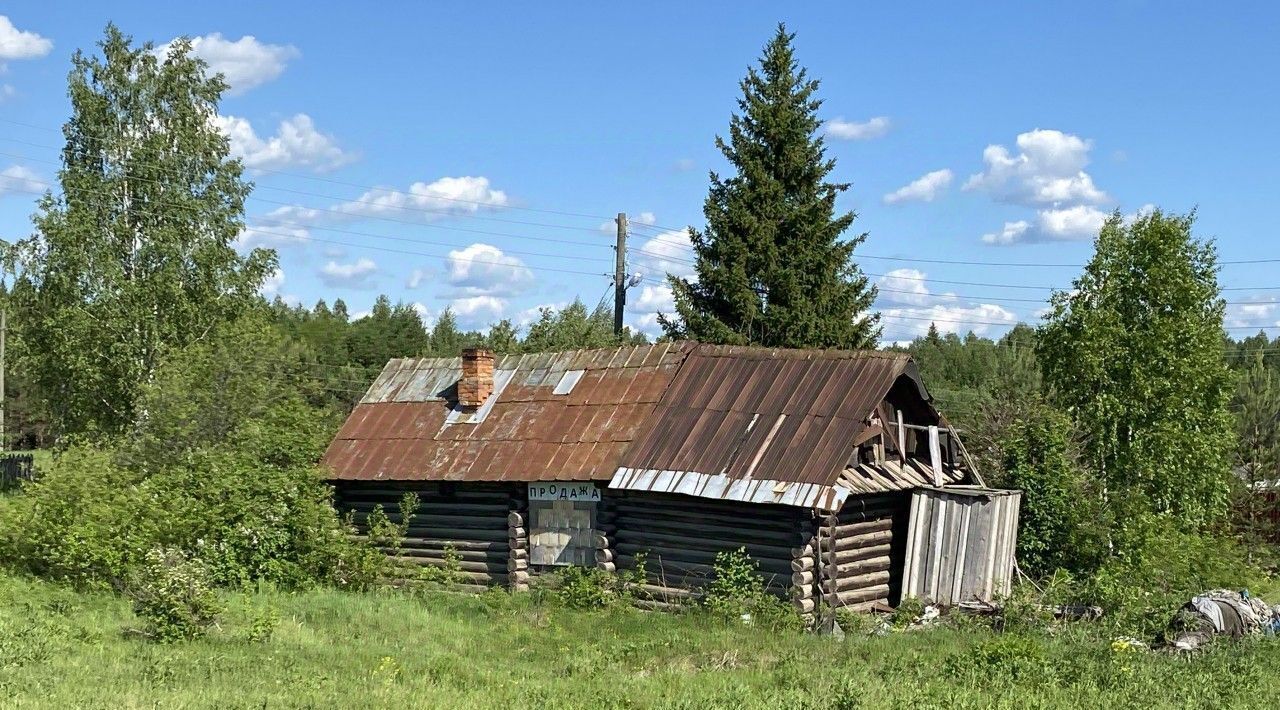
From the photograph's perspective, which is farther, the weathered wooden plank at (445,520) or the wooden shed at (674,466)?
the weathered wooden plank at (445,520)

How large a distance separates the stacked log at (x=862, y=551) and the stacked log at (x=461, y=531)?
5406 millimetres

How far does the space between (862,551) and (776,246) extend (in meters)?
16.5

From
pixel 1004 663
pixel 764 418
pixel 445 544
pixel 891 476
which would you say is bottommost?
pixel 445 544

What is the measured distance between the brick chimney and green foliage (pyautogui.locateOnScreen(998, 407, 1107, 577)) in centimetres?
998

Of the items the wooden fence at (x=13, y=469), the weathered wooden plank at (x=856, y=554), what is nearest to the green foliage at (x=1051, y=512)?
the weathered wooden plank at (x=856, y=554)

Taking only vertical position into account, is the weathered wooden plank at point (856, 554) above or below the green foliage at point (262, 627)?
above

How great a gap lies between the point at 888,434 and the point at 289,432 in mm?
10634

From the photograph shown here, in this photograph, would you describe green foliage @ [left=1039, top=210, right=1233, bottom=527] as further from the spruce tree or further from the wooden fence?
the wooden fence

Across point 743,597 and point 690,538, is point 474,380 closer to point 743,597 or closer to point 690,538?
point 690,538

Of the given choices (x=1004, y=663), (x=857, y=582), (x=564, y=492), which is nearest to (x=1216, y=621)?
(x=1004, y=663)

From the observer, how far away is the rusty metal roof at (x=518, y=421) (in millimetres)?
20078

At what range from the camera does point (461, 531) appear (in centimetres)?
2111

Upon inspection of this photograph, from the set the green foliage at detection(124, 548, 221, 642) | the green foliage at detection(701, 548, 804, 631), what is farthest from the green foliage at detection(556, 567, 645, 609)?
the green foliage at detection(124, 548, 221, 642)

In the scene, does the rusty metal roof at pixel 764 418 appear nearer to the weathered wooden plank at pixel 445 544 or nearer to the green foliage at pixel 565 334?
the weathered wooden plank at pixel 445 544
